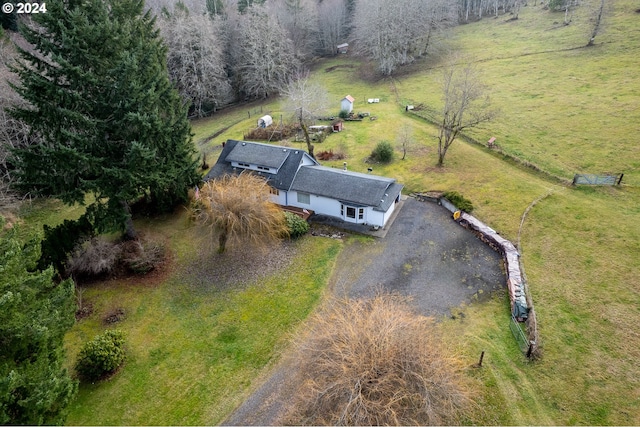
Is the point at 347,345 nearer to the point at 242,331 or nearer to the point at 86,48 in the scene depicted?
the point at 242,331

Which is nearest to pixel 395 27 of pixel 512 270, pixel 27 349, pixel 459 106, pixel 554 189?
pixel 459 106

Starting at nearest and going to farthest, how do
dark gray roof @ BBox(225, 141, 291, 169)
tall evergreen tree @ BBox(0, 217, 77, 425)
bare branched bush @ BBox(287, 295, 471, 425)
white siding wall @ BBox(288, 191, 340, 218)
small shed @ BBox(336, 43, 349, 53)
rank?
1. tall evergreen tree @ BBox(0, 217, 77, 425)
2. bare branched bush @ BBox(287, 295, 471, 425)
3. white siding wall @ BBox(288, 191, 340, 218)
4. dark gray roof @ BBox(225, 141, 291, 169)
5. small shed @ BBox(336, 43, 349, 53)

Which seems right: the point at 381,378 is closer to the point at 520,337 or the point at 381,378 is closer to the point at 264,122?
the point at 520,337

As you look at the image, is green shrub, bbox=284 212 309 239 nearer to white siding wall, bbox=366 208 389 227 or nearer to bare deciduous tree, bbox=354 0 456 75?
white siding wall, bbox=366 208 389 227

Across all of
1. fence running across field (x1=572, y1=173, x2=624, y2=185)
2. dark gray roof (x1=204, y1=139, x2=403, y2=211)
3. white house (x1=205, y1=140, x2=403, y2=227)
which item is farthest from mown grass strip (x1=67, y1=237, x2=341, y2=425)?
fence running across field (x1=572, y1=173, x2=624, y2=185)

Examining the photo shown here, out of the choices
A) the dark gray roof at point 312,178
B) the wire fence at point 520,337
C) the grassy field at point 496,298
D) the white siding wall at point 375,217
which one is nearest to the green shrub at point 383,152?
the grassy field at point 496,298

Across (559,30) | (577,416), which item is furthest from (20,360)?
(559,30)
